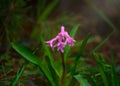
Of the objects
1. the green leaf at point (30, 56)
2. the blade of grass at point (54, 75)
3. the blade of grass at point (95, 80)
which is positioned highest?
the green leaf at point (30, 56)

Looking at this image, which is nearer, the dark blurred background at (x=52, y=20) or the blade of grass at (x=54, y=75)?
the blade of grass at (x=54, y=75)

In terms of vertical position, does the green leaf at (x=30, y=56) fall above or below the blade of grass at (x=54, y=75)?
above

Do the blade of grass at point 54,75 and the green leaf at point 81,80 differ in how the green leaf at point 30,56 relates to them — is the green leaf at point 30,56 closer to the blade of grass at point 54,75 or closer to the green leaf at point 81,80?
the blade of grass at point 54,75

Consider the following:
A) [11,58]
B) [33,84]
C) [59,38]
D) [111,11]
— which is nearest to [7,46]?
[11,58]

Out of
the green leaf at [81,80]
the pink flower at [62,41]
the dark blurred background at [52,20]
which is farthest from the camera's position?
the dark blurred background at [52,20]

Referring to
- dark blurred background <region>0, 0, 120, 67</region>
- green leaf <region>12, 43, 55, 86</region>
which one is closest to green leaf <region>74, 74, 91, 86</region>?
green leaf <region>12, 43, 55, 86</region>

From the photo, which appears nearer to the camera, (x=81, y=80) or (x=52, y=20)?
(x=81, y=80)

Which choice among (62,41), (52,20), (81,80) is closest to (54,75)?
(81,80)

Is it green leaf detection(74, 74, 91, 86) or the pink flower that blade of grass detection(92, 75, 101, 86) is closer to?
green leaf detection(74, 74, 91, 86)

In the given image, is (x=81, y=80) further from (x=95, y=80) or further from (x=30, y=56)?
(x=30, y=56)

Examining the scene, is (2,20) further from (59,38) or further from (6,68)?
(59,38)

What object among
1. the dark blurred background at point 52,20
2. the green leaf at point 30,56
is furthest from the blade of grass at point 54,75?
the dark blurred background at point 52,20

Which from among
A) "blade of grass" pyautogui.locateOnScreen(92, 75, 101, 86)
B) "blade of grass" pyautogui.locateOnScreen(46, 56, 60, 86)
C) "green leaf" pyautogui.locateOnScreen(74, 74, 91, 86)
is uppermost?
"blade of grass" pyautogui.locateOnScreen(46, 56, 60, 86)
